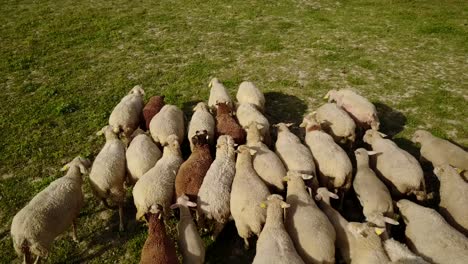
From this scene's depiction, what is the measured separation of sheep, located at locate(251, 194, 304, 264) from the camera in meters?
5.53

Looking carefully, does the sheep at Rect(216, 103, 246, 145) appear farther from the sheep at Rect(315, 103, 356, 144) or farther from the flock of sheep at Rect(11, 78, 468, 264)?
the sheep at Rect(315, 103, 356, 144)

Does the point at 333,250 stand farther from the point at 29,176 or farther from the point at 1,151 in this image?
the point at 1,151

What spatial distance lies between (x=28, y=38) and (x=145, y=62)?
594 cm

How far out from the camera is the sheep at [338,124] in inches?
360

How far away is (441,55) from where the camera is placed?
14.0m

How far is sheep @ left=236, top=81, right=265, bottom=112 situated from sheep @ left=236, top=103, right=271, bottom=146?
0.39 metres

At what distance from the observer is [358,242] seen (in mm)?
6008

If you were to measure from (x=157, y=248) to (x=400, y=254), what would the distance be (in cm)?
351

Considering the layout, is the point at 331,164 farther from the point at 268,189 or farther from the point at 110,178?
the point at 110,178

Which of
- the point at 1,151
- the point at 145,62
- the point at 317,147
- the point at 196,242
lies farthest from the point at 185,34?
the point at 196,242

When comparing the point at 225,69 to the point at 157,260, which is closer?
the point at 157,260

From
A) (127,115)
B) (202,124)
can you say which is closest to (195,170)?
(202,124)

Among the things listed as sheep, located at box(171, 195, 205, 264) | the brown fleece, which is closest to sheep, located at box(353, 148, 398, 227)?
sheep, located at box(171, 195, 205, 264)

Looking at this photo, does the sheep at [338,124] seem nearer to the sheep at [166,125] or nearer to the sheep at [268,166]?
the sheep at [268,166]
